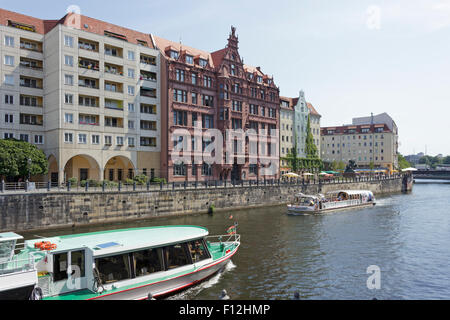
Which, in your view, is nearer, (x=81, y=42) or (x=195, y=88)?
(x=81, y=42)

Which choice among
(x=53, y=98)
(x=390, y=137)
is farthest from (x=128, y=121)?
(x=390, y=137)

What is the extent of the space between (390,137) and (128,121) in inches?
4415

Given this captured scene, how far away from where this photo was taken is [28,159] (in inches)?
1607

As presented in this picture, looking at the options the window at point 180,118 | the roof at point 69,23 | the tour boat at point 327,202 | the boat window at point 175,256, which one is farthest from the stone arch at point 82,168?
the boat window at point 175,256

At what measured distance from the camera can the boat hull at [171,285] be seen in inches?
648

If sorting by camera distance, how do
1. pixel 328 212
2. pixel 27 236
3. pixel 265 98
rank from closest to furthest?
1. pixel 27 236
2. pixel 328 212
3. pixel 265 98

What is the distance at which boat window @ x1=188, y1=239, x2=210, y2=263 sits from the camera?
66.2ft

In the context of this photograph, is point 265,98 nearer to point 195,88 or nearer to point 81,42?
point 195,88

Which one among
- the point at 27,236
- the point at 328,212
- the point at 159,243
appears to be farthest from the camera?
the point at 328,212

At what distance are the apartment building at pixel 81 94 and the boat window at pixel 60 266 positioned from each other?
35.1m

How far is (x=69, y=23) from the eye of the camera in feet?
171

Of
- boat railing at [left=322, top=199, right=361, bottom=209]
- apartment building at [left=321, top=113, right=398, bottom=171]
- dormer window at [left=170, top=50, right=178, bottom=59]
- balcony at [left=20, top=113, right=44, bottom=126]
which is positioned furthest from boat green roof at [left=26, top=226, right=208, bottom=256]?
apartment building at [left=321, top=113, right=398, bottom=171]

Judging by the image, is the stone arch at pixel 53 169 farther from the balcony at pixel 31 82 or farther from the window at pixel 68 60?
the window at pixel 68 60

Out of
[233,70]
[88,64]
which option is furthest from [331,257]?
[233,70]
